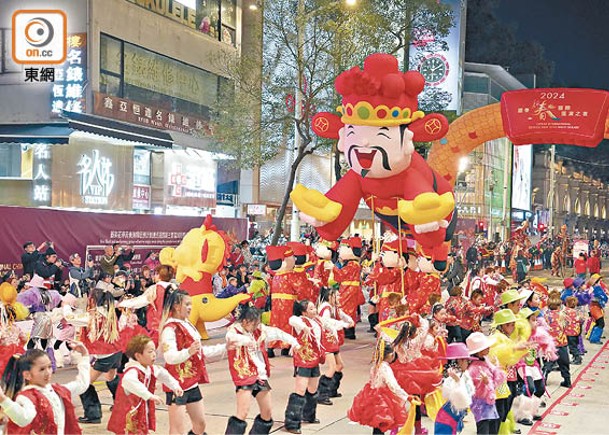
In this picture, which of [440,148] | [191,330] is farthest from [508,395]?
[440,148]

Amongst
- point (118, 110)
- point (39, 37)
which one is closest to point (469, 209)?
point (118, 110)

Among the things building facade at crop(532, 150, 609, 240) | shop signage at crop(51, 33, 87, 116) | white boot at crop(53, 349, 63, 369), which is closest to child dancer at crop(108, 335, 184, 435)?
white boot at crop(53, 349, 63, 369)

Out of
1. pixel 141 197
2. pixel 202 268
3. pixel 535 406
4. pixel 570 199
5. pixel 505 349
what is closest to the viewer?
pixel 505 349

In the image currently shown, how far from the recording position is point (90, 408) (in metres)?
9.50

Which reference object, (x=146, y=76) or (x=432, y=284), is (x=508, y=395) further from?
(x=146, y=76)

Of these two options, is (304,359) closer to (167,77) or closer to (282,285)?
(282,285)

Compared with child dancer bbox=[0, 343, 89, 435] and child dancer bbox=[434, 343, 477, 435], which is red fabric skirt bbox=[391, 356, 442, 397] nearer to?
child dancer bbox=[434, 343, 477, 435]

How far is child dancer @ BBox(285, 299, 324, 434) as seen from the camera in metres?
9.29

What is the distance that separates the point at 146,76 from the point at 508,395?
21.9 meters

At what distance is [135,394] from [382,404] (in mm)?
2126

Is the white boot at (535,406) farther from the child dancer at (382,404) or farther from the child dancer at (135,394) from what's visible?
the child dancer at (135,394)

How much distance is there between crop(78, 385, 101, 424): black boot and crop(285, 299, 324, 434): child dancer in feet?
6.87

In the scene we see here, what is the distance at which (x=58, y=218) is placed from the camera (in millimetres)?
19391

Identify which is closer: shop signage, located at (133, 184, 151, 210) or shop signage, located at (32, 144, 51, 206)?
shop signage, located at (32, 144, 51, 206)
